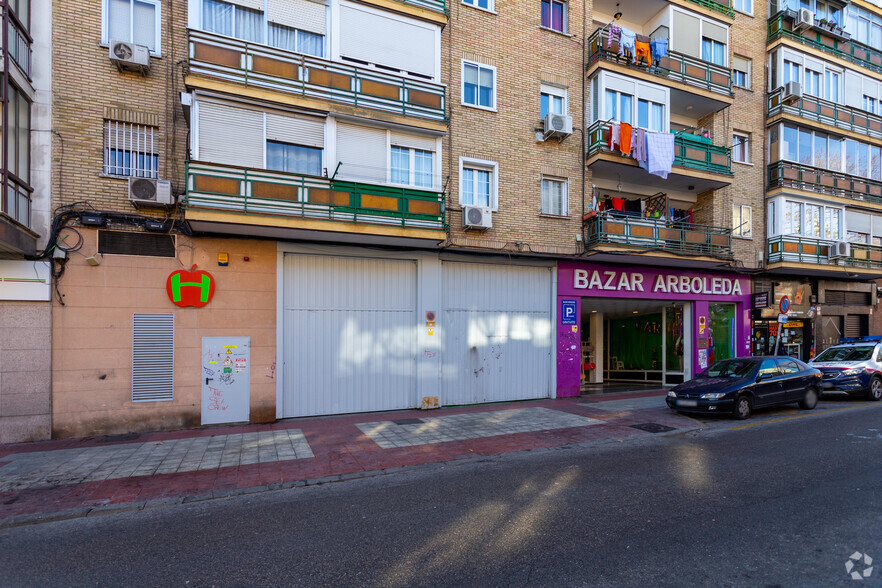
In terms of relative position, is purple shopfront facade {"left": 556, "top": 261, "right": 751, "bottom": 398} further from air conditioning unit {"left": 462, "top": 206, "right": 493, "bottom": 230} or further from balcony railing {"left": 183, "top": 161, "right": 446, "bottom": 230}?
balcony railing {"left": 183, "top": 161, "right": 446, "bottom": 230}

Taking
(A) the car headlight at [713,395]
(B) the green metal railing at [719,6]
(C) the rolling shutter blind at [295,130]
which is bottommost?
(A) the car headlight at [713,395]

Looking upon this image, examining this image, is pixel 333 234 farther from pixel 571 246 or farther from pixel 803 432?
pixel 803 432

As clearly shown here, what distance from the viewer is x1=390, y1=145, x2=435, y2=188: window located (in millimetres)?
11180

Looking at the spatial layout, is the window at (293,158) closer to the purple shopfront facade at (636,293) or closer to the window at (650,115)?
the purple shopfront facade at (636,293)

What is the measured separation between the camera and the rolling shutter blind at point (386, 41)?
10.5 meters

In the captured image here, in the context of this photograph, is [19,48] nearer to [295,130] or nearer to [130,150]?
[130,150]

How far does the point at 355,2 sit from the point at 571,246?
8316 mm

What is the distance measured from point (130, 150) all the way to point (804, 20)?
22464mm

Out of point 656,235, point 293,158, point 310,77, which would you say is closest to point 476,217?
point 293,158

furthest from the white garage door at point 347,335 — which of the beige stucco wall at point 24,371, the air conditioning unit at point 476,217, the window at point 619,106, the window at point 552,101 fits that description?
the window at point 619,106

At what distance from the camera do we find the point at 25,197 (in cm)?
815

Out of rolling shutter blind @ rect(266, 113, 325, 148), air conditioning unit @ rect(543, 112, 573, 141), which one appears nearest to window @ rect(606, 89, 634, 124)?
air conditioning unit @ rect(543, 112, 573, 141)

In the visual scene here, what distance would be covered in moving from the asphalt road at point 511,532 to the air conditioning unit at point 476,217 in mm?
6370

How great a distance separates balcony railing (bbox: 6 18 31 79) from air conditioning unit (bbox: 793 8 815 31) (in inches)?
915
